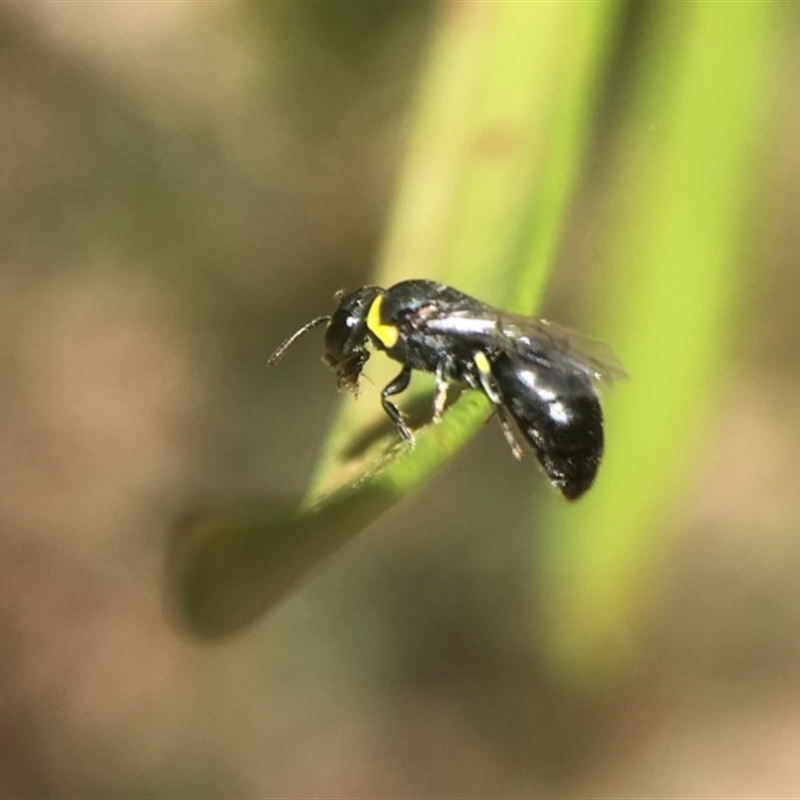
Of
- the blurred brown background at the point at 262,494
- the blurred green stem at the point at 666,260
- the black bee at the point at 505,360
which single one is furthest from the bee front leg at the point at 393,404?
the blurred brown background at the point at 262,494

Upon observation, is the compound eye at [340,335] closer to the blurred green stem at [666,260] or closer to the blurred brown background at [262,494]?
the blurred green stem at [666,260]

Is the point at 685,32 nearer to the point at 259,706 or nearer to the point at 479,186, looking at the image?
the point at 479,186

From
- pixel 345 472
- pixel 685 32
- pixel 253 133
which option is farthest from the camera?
pixel 253 133

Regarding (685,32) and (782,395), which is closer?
(685,32)

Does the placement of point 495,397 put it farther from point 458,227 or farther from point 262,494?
point 262,494

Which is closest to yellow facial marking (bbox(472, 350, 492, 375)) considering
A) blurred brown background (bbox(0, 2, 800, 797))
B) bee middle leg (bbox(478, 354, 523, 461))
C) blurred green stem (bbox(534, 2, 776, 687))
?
bee middle leg (bbox(478, 354, 523, 461))

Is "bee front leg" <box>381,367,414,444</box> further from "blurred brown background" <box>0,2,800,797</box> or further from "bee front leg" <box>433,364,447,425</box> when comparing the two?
"blurred brown background" <box>0,2,800,797</box>

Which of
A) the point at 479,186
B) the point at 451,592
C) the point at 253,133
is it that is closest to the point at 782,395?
the point at 451,592
